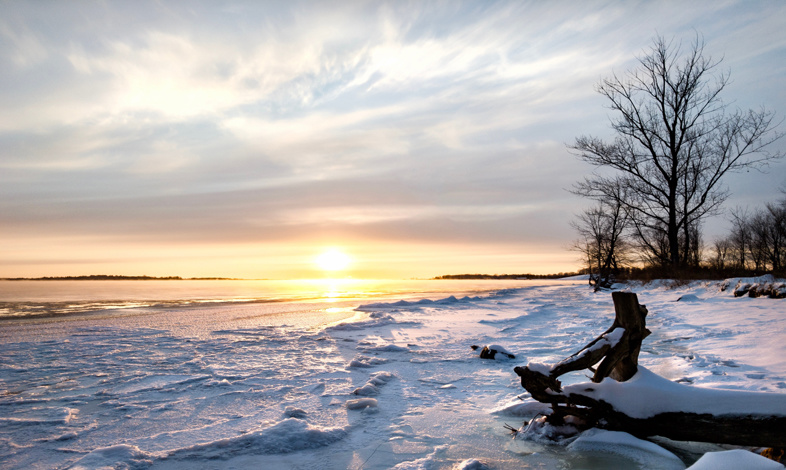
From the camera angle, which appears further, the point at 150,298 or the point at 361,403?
the point at 150,298

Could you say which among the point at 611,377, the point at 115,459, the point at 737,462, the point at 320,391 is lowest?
the point at 320,391

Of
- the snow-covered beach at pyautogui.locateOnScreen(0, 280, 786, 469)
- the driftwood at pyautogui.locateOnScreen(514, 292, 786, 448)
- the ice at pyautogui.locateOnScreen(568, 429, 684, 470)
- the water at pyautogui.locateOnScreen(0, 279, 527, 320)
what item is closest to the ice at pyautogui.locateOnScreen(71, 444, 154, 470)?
the snow-covered beach at pyautogui.locateOnScreen(0, 280, 786, 469)

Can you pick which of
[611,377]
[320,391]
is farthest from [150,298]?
[611,377]

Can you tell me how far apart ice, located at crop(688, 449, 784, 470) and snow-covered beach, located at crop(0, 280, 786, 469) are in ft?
2.28

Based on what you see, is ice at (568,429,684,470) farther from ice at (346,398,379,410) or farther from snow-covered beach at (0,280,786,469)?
ice at (346,398,379,410)

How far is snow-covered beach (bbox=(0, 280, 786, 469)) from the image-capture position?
10.8 feet

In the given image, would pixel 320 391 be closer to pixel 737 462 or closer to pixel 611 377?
pixel 611 377

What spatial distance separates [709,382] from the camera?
4391 millimetres

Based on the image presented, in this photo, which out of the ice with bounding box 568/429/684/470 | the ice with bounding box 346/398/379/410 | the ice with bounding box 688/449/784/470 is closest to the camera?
the ice with bounding box 688/449/784/470

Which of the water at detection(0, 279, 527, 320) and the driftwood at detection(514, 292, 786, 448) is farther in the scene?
the water at detection(0, 279, 527, 320)

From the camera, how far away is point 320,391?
5.17m

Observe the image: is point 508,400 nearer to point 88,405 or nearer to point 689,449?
point 689,449

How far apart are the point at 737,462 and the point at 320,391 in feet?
13.4

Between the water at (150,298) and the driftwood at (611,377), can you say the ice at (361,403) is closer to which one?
the driftwood at (611,377)
